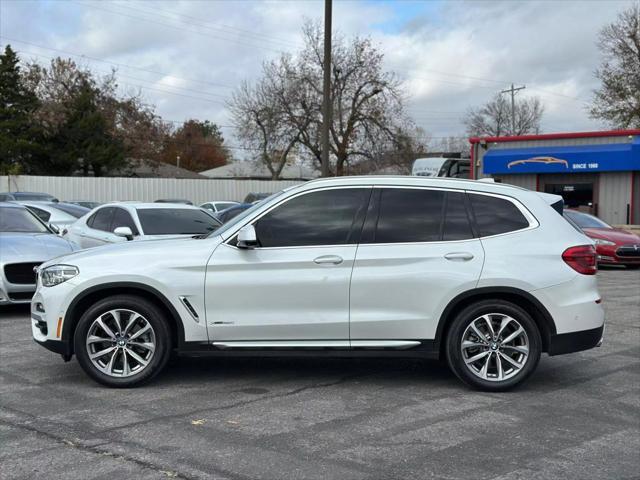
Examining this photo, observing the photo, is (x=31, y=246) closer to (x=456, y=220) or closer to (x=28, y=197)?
(x=456, y=220)

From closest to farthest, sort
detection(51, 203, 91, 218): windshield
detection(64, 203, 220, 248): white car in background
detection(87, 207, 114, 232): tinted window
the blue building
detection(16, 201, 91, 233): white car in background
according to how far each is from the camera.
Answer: detection(64, 203, 220, 248): white car in background, detection(87, 207, 114, 232): tinted window, detection(16, 201, 91, 233): white car in background, detection(51, 203, 91, 218): windshield, the blue building

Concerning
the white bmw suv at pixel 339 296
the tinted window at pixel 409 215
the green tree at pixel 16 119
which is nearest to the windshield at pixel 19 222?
the white bmw suv at pixel 339 296

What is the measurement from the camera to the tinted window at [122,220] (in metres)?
11.8

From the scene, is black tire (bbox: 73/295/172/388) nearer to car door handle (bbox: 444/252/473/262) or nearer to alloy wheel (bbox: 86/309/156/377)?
alloy wheel (bbox: 86/309/156/377)

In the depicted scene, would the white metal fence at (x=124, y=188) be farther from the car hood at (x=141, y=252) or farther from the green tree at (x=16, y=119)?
the car hood at (x=141, y=252)

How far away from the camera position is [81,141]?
52.8 m

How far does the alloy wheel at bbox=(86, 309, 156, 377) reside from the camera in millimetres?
6156

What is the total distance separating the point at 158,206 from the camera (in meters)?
12.1

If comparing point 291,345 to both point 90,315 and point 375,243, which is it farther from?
point 90,315

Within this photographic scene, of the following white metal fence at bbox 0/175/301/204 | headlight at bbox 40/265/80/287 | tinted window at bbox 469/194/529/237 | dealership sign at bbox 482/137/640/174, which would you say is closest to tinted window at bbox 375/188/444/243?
tinted window at bbox 469/194/529/237

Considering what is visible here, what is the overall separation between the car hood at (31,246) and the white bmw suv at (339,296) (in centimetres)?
380

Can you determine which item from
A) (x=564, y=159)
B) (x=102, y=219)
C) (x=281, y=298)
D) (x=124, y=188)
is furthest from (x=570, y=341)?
(x=124, y=188)

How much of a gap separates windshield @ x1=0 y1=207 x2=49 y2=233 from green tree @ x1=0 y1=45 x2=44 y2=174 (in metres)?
40.9

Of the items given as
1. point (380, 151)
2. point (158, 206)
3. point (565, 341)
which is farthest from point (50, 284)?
point (380, 151)
